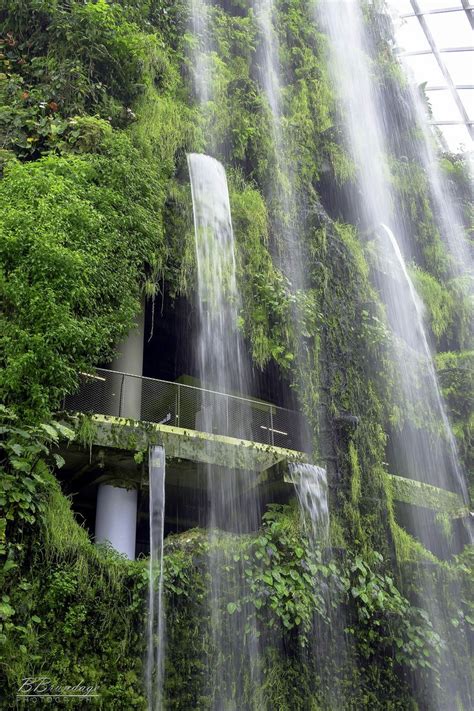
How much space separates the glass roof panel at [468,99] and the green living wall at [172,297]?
9357 mm

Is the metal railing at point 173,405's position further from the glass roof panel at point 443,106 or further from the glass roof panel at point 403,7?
the glass roof panel at point 443,106

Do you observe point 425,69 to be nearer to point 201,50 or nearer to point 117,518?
point 201,50

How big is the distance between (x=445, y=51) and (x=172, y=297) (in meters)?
17.3

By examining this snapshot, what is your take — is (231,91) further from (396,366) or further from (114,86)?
(396,366)

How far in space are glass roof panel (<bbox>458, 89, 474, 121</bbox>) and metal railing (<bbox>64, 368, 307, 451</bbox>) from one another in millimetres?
18581

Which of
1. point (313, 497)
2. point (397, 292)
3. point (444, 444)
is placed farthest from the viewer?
point (397, 292)

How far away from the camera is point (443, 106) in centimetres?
2809

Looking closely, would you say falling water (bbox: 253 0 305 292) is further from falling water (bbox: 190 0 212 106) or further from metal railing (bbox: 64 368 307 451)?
metal railing (bbox: 64 368 307 451)

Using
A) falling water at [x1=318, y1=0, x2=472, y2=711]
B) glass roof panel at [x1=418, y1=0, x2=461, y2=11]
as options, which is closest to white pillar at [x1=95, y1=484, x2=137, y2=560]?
falling water at [x1=318, y1=0, x2=472, y2=711]

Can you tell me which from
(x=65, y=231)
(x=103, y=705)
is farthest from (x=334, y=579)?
(x=65, y=231)

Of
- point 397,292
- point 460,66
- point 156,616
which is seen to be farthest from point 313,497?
point 460,66

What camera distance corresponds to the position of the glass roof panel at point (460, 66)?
1004 inches

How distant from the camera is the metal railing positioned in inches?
492

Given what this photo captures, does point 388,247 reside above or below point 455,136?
below
